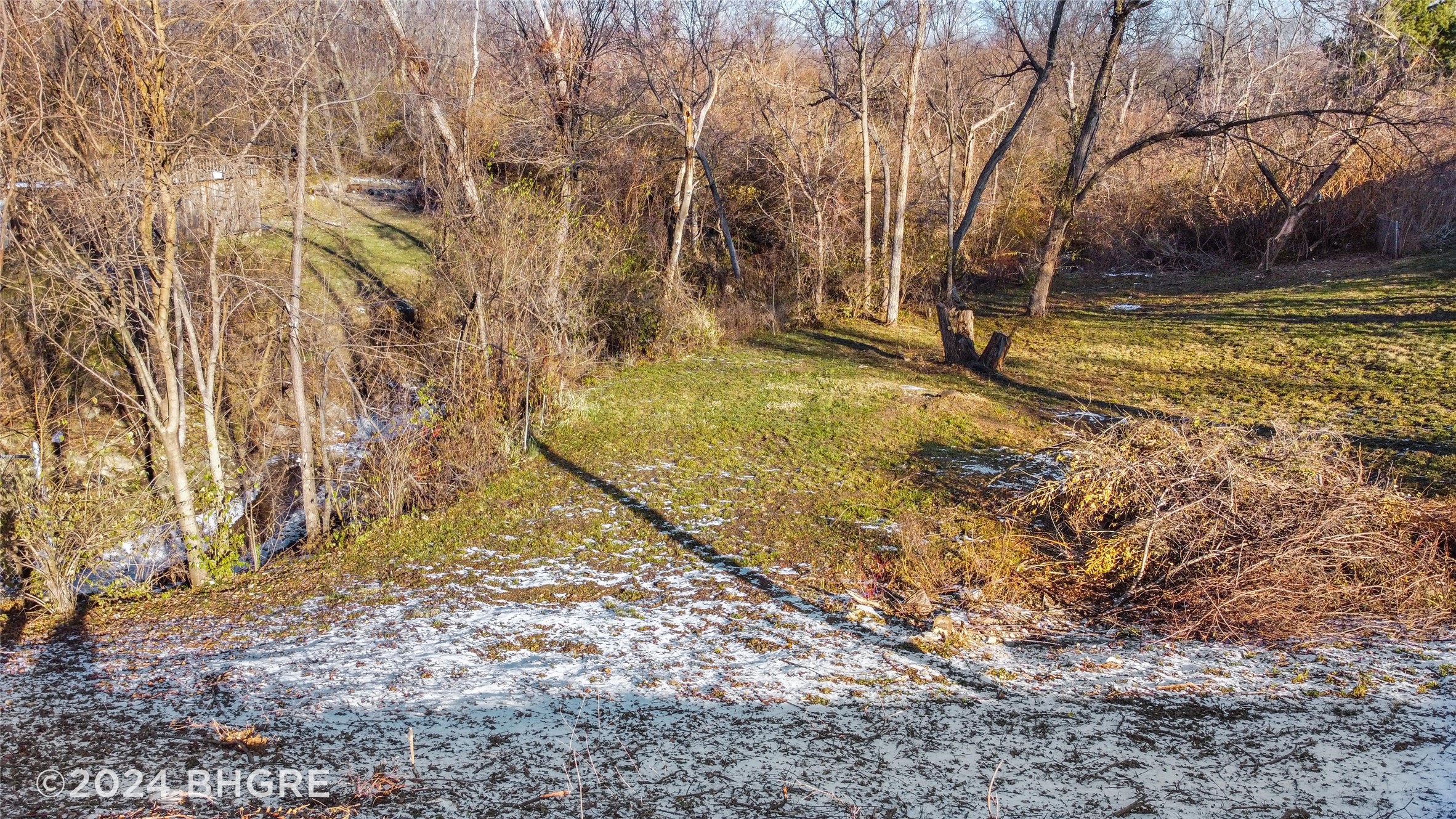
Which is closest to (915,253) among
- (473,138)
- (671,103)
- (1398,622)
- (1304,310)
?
(671,103)

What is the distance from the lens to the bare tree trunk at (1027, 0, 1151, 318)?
1773 cm

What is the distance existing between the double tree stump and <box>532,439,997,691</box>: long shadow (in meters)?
7.01

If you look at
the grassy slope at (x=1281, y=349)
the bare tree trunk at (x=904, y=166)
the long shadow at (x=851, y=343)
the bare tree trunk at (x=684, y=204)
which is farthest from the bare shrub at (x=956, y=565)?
the bare tree trunk at (x=904, y=166)

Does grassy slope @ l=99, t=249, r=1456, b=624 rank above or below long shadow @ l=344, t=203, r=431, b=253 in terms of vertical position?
below

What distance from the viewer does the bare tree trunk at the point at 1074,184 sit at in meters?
17.7

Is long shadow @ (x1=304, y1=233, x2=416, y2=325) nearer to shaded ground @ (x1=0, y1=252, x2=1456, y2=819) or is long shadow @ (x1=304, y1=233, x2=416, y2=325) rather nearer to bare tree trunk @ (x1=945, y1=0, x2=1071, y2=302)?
shaded ground @ (x1=0, y1=252, x2=1456, y2=819)

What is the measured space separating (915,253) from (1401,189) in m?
11.0

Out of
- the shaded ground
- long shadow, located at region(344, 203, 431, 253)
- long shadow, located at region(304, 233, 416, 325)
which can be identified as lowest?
the shaded ground

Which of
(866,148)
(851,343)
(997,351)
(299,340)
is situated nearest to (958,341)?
(997,351)

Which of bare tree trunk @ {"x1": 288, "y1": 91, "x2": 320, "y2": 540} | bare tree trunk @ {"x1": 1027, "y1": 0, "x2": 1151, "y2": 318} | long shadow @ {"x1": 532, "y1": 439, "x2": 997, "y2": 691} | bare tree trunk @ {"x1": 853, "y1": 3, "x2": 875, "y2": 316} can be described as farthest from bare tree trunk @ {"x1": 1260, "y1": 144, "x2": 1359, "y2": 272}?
bare tree trunk @ {"x1": 288, "y1": 91, "x2": 320, "y2": 540}

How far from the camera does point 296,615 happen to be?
7.04m

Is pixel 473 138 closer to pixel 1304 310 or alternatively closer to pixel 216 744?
pixel 216 744

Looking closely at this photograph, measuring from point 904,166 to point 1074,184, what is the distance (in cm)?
390

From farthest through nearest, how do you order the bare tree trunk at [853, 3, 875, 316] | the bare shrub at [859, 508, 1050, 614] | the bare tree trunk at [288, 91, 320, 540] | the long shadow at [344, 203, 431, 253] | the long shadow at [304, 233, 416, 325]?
the long shadow at [344, 203, 431, 253]
the bare tree trunk at [853, 3, 875, 316]
the long shadow at [304, 233, 416, 325]
the bare tree trunk at [288, 91, 320, 540]
the bare shrub at [859, 508, 1050, 614]
